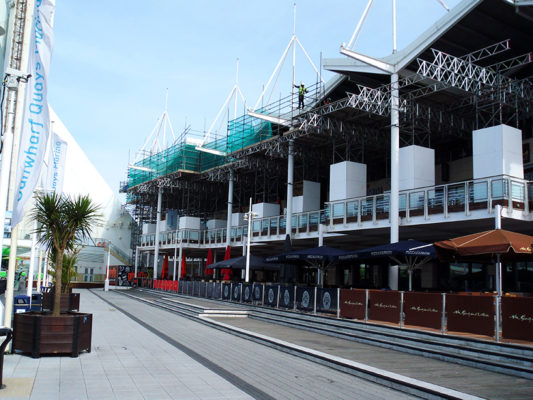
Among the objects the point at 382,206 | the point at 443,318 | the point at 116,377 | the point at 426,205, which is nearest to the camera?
the point at 116,377

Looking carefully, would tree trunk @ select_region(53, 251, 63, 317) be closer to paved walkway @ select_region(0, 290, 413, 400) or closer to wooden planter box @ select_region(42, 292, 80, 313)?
paved walkway @ select_region(0, 290, 413, 400)

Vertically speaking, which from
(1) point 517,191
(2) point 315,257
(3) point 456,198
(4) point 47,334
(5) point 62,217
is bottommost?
(4) point 47,334

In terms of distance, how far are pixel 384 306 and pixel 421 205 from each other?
8.46 m

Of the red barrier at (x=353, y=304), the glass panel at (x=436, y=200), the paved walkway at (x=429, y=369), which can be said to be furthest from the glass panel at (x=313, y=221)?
the paved walkway at (x=429, y=369)

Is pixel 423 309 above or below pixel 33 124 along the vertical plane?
below

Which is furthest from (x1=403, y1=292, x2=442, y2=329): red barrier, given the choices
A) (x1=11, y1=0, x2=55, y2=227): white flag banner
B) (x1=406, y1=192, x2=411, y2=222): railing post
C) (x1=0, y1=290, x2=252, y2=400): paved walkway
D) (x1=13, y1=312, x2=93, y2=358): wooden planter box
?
(x1=11, y1=0, x2=55, y2=227): white flag banner

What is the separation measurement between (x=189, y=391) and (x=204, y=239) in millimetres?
37703

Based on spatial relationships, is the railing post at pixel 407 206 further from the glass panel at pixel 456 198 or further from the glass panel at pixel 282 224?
the glass panel at pixel 282 224

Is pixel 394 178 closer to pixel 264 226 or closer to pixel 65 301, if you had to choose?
pixel 264 226

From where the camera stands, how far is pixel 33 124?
408 inches

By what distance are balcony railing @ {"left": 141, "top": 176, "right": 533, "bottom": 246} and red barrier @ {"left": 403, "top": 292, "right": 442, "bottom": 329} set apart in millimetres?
7206

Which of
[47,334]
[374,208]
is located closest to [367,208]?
[374,208]

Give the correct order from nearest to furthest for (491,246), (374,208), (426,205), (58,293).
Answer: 1. (58,293)
2. (491,246)
3. (426,205)
4. (374,208)

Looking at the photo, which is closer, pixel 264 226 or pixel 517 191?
pixel 517 191
